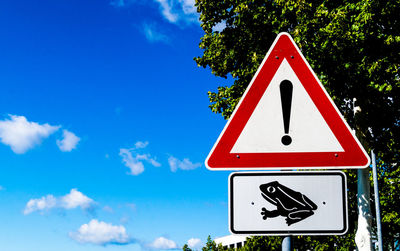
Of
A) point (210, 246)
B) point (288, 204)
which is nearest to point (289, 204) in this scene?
point (288, 204)

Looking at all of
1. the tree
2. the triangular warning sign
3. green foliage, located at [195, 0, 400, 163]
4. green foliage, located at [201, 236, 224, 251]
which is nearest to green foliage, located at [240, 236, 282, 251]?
the tree

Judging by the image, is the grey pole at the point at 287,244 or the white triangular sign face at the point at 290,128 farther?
the white triangular sign face at the point at 290,128

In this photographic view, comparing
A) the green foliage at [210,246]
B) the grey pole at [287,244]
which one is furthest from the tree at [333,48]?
the green foliage at [210,246]

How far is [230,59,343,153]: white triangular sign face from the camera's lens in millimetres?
2414

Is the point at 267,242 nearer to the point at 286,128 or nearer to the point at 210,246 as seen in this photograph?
the point at 210,246

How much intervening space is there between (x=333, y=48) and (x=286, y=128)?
9181 mm

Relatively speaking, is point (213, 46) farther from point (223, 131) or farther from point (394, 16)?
point (223, 131)

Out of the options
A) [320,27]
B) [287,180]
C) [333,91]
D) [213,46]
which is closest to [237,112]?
[287,180]

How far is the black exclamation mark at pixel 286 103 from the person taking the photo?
2424 millimetres

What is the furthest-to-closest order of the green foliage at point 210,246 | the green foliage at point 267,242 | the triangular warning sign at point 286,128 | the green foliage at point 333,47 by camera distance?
the green foliage at point 210,246 → the green foliage at point 267,242 → the green foliage at point 333,47 → the triangular warning sign at point 286,128

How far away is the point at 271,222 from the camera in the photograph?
231 cm

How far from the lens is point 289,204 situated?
232cm

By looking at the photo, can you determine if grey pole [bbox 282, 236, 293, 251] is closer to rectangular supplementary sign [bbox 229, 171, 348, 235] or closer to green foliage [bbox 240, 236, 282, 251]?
rectangular supplementary sign [bbox 229, 171, 348, 235]

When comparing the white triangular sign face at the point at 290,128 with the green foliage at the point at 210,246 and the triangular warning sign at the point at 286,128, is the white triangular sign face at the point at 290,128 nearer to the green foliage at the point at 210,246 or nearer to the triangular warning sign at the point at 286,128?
the triangular warning sign at the point at 286,128
